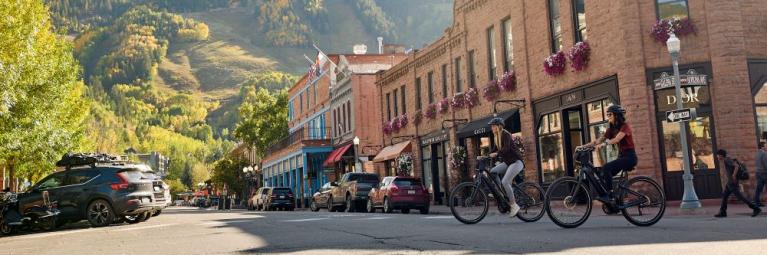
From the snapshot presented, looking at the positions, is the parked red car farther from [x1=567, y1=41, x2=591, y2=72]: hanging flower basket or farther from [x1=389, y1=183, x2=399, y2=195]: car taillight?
[x1=567, y1=41, x2=591, y2=72]: hanging flower basket

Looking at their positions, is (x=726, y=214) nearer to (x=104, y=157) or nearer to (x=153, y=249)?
(x=153, y=249)

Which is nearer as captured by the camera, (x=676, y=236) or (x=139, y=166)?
(x=676, y=236)

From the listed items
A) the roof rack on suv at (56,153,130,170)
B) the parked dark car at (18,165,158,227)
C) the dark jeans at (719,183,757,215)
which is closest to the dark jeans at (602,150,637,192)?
the dark jeans at (719,183,757,215)

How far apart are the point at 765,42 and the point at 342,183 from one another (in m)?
15.7

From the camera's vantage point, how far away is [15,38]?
20797mm

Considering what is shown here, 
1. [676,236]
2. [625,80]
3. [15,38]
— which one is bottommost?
[676,236]

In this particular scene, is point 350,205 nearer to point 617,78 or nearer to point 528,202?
point 617,78

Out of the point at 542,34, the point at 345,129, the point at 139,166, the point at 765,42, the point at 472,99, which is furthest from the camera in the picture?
the point at 345,129

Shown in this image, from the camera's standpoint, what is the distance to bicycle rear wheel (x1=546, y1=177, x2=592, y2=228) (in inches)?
421

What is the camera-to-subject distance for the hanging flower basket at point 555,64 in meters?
22.4

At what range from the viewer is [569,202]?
10.8m

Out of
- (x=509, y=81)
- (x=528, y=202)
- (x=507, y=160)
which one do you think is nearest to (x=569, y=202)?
(x=528, y=202)

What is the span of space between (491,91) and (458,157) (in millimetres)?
3589

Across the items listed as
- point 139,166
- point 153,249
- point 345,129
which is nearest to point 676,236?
point 153,249
